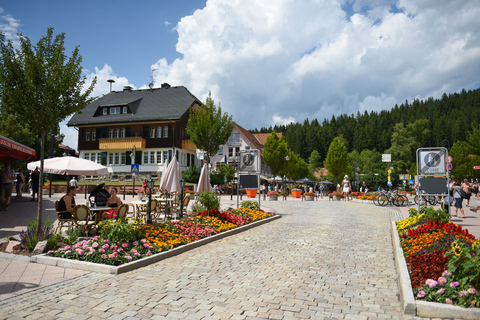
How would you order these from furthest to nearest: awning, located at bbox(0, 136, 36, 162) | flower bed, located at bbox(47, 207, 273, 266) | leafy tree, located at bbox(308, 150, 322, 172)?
leafy tree, located at bbox(308, 150, 322, 172)
awning, located at bbox(0, 136, 36, 162)
flower bed, located at bbox(47, 207, 273, 266)

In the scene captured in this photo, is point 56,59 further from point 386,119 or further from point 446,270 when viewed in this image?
point 386,119

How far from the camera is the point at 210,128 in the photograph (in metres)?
32.2

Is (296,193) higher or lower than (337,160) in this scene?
lower

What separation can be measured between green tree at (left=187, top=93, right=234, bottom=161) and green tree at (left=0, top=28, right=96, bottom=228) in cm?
2319

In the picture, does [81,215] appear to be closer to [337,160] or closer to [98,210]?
[98,210]

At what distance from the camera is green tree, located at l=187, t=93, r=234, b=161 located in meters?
32.2

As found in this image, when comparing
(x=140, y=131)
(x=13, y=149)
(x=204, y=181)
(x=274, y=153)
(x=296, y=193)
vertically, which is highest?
(x=140, y=131)

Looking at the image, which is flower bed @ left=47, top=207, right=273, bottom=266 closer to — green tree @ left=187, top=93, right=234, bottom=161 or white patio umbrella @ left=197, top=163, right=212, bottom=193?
white patio umbrella @ left=197, top=163, right=212, bottom=193

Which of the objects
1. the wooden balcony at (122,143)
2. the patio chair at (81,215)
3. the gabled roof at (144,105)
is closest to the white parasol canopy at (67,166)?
the patio chair at (81,215)

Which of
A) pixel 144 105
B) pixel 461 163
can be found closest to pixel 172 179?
pixel 144 105

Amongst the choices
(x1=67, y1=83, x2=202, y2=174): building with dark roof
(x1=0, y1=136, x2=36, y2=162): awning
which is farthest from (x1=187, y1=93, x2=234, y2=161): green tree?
(x1=0, y1=136, x2=36, y2=162): awning

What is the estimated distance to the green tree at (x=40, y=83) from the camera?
27.0ft

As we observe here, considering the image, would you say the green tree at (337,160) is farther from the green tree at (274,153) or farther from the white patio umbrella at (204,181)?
the white patio umbrella at (204,181)

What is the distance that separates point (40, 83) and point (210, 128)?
78.2 ft
